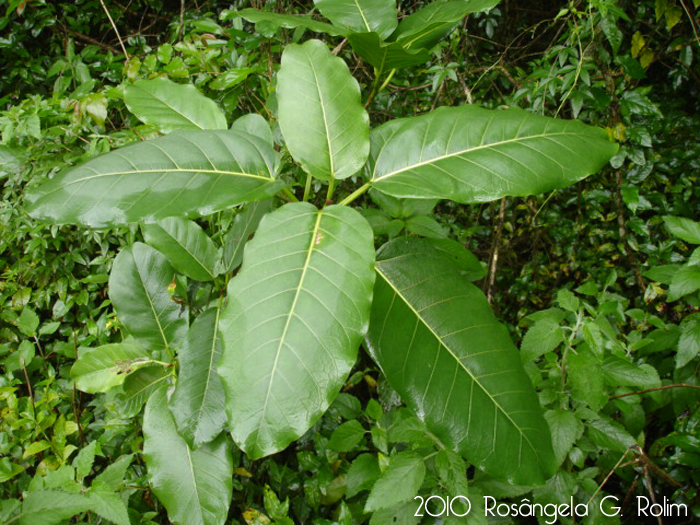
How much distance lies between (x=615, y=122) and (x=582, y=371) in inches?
60.2

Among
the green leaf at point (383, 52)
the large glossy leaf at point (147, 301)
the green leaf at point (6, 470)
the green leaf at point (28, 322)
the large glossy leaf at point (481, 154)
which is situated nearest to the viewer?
the large glossy leaf at point (481, 154)

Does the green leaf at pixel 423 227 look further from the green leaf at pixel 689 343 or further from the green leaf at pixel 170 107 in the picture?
the green leaf at pixel 689 343

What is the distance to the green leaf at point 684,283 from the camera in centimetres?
130

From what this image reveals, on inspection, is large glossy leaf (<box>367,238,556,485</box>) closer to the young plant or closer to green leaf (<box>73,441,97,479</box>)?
the young plant

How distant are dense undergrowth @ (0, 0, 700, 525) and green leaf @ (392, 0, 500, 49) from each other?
0.53 feet

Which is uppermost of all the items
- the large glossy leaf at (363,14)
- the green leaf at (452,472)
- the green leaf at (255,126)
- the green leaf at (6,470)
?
the large glossy leaf at (363,14)

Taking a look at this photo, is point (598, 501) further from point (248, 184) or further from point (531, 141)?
point (248, 184)

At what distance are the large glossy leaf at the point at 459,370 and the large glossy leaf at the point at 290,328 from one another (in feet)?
0.49

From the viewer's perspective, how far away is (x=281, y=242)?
2.46 feet

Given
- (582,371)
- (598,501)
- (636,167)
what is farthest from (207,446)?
(636,167)

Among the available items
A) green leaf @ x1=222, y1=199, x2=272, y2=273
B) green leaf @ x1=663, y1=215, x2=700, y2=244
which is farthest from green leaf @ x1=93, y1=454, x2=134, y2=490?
green leaf @ x1=663, y1=215, x2=700, y2=244

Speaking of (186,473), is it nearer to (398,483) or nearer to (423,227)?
(398,483)

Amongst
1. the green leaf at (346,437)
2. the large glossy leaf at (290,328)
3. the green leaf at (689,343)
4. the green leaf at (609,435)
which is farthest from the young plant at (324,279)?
the green leaf at (689,343)

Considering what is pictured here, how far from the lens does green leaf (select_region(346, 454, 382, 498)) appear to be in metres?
1.28
